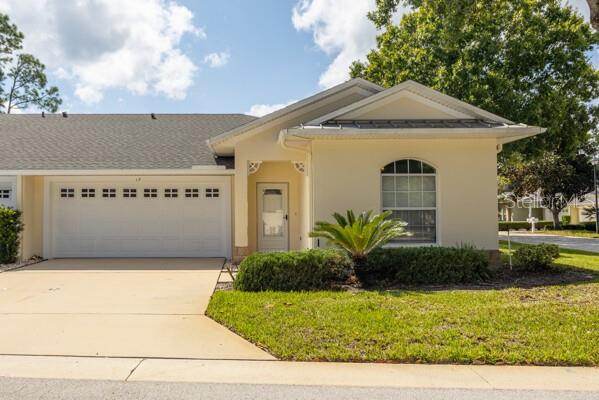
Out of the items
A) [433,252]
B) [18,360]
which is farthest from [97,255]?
[433,252]

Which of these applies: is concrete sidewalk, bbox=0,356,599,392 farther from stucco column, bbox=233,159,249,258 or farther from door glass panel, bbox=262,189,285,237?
door glass panel, bbox=262,189,285,237

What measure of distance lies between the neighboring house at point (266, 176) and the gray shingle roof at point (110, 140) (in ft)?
0.22

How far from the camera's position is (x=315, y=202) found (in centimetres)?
1020

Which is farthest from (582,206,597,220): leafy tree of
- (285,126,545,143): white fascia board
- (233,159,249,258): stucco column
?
(233,159,249,258): stucco column

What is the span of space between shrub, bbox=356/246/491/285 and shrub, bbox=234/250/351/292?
31.3 inches

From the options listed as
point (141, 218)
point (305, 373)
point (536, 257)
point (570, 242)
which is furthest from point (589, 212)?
point (305, 373)

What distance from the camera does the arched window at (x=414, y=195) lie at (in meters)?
10.4

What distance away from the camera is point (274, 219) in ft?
46.1

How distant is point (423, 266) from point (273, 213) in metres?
6.29

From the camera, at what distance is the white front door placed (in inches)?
553

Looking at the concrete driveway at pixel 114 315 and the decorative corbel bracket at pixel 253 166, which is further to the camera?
the decorative corbel bracket at pixel 253 166

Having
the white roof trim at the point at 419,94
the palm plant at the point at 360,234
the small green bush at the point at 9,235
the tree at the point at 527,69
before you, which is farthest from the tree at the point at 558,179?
the small green bush at the point at 9,235

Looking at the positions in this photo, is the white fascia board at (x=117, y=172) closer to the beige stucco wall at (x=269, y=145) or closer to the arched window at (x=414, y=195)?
the beige stucco wall at (x=269, y=145)

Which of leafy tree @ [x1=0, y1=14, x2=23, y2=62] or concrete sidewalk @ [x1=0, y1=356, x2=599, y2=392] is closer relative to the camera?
concrete sidewalk @ [x1=0, y1=356, x2=599, y2=392]
